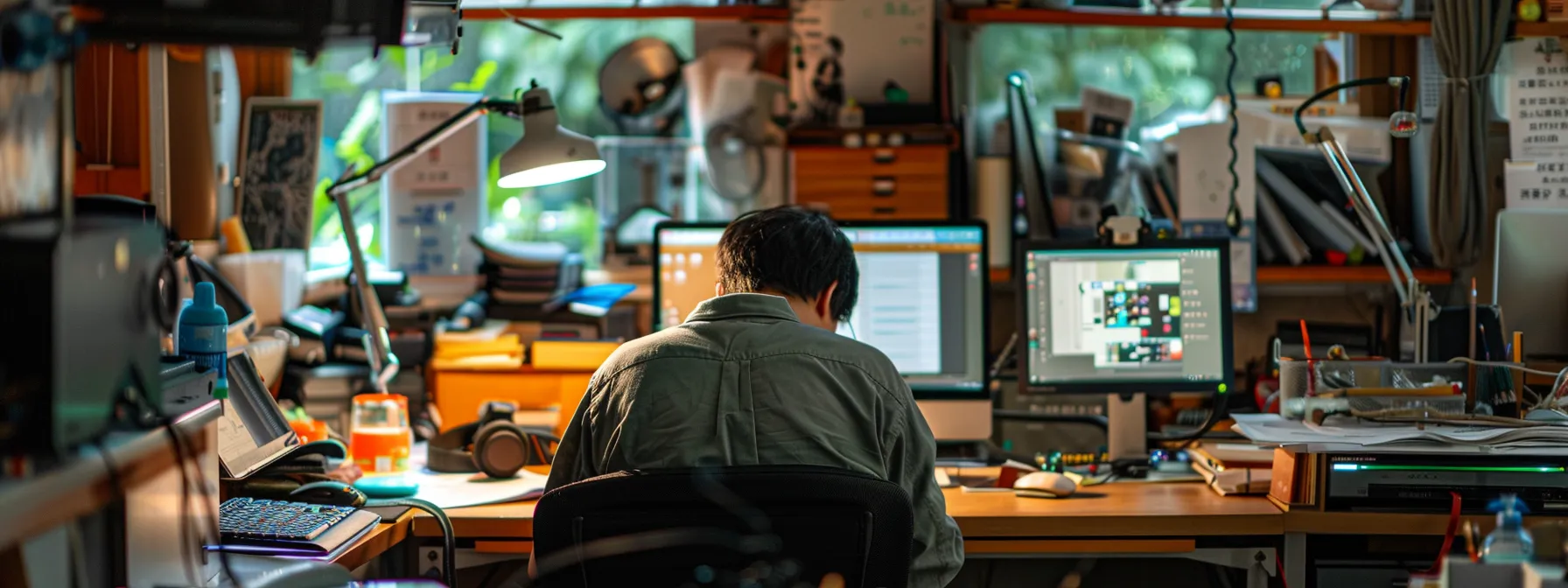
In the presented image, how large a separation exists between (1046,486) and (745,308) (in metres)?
0.82

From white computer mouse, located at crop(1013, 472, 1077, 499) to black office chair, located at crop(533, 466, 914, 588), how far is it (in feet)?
3.29

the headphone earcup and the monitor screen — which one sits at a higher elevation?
the monitor screen

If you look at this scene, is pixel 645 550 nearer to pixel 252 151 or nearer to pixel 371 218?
pixel 252 151

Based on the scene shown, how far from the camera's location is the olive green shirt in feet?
5.75

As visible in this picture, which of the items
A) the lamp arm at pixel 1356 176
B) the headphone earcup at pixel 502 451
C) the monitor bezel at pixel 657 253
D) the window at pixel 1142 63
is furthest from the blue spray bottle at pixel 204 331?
the window at pixel 1142 63

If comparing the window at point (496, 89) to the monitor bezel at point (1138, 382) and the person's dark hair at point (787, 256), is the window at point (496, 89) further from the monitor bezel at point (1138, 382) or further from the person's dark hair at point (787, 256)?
the person's dark hair at point (787, 256)

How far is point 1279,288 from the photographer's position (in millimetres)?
3617

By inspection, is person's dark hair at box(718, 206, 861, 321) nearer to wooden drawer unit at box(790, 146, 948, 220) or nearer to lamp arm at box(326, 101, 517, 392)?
lamp arm at box(326, 101, 517, 392)

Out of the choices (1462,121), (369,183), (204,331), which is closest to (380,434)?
(369,183)

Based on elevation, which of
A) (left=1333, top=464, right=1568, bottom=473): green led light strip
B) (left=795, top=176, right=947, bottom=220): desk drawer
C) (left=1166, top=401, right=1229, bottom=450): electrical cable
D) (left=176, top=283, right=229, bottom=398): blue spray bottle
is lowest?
(left=1333, top=464, right=1568, bottom=473): green led light strip

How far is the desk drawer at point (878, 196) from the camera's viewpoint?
3330mm

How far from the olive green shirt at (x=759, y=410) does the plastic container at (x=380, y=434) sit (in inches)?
35.9

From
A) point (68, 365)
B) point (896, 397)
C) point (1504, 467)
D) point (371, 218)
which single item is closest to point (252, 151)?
point (371, 218)

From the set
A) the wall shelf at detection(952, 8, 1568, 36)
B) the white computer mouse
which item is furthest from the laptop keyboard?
the wall shelf at detection(952, 8, 1568, 36)
